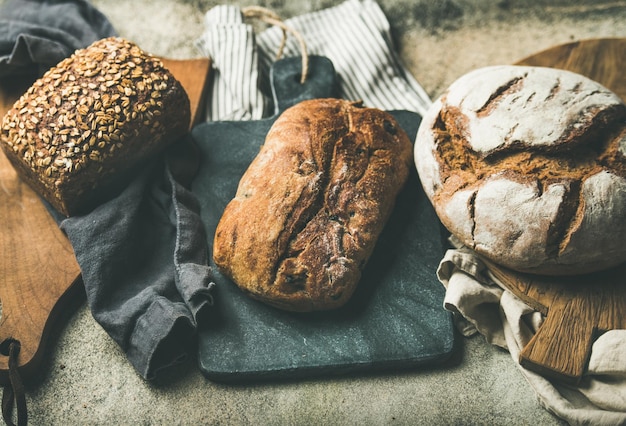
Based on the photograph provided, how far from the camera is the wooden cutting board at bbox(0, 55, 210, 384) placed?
1553 mm

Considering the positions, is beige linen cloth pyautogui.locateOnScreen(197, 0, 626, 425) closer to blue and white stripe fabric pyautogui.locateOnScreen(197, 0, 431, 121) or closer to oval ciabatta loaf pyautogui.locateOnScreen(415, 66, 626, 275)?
blue and white stripe fabric pyautogui.locateOnScreen(197, 0, 431, 121)

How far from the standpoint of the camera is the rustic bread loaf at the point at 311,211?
1.52 metres

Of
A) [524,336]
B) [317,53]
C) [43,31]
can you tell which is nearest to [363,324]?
[524,336]

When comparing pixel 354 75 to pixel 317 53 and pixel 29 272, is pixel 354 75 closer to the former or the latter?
pixel 317 53

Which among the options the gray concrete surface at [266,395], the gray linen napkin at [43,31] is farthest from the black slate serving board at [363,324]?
the gray linen napkin at [43,31]

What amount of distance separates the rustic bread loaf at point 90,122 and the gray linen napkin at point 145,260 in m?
0.08

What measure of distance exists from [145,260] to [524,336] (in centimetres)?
107

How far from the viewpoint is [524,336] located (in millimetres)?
1508

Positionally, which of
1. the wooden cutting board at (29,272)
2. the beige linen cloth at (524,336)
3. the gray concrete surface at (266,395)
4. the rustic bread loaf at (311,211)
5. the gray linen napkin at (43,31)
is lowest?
the gray concrete surface at (266,395)

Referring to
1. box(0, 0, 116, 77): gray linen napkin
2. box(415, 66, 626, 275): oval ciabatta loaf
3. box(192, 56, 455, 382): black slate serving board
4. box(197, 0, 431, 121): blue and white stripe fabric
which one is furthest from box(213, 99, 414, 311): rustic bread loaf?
box(0, 0, 116, 77): gray linen napkin

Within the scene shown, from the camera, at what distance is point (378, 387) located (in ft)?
5.01

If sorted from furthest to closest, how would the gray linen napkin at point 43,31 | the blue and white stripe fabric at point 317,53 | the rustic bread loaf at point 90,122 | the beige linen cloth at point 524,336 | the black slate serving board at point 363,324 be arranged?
the blue and white stripe fabric at point 317,53
the gray linen napkin at point 43,31
the rustic bread loaf at point 90,122
the black slate serving board at point 363,324
the beige linen cloth at point 524,336

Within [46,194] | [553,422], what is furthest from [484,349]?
[46,194]

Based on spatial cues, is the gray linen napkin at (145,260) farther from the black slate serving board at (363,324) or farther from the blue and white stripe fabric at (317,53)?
the blue and white stripe fabric at (317,53)
